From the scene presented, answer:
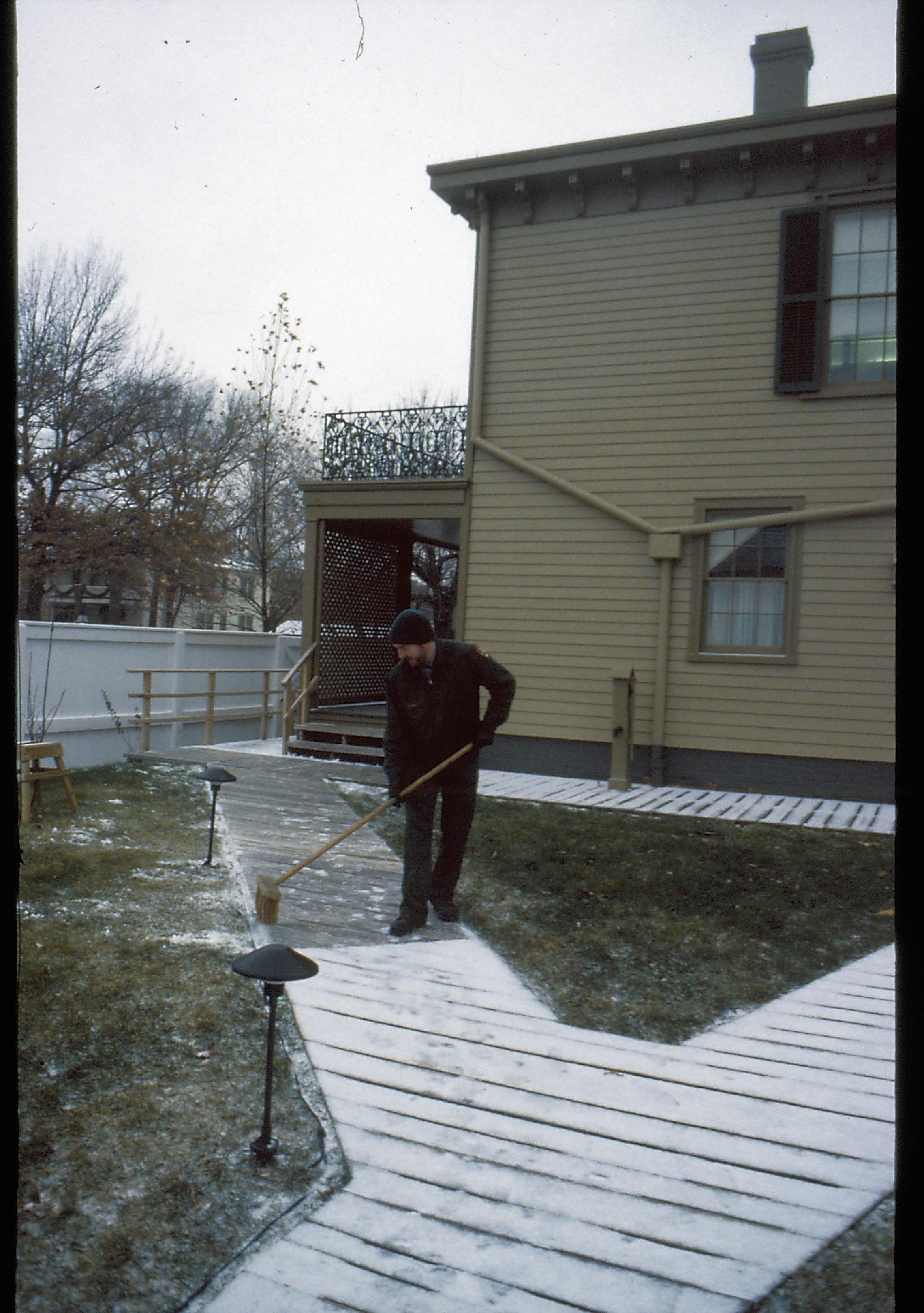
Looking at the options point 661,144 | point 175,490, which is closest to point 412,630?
point 661,144

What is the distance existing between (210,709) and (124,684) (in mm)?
1224

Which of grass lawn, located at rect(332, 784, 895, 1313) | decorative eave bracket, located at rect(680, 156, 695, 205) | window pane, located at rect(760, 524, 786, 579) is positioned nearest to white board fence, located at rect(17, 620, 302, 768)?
grass lawn, located at rect(332, 784, 895, 1313)

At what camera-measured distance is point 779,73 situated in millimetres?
11039

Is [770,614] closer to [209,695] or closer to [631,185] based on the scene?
[631,185]

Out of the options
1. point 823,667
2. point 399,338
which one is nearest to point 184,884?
point 823,667

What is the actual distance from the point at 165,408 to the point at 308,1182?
28649 mm

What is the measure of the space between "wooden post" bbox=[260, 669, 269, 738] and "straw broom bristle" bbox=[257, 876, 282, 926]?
9172mm

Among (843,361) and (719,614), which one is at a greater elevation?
(843,361)

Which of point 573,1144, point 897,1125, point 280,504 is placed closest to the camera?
point 897,1125

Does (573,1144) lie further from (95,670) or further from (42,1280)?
(95,670)

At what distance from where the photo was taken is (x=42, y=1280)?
2533mm

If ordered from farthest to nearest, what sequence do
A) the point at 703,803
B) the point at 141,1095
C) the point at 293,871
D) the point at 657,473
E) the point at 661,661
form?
the point at 657,473 → the point at 661,661 → the point at 703,803 → the point at 293,871 → the point at 141,1095

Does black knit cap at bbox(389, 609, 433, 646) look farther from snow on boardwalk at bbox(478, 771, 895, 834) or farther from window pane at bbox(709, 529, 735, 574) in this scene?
window pane at bbox(709, 529, 735, 574)

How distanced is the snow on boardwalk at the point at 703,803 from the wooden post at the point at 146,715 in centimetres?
438
